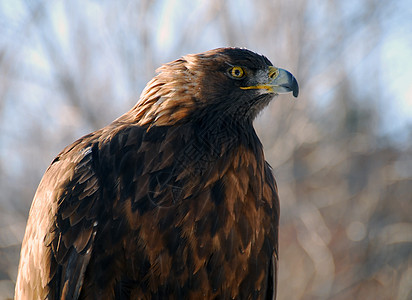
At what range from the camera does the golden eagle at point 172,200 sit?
3.20 m

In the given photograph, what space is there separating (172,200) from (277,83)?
1.07 m

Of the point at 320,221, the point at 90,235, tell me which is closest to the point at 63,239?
the point at 90,235

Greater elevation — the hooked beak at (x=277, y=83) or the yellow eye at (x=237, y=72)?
the yellow eye at (x=237, y=72)

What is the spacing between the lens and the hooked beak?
3.61m

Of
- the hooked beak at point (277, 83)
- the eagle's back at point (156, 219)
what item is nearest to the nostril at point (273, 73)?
the hooked beak at point (277, 83)

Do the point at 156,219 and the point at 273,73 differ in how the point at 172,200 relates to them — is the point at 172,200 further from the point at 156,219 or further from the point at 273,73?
the point at 273,73

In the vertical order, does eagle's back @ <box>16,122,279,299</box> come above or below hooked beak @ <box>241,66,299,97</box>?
below

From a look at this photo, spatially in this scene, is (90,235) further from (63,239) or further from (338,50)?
(338,50)

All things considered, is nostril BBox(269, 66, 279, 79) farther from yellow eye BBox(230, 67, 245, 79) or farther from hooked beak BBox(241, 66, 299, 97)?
yellow eye BBox(230, 67, 245, 79)

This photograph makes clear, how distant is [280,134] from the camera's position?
500 inches

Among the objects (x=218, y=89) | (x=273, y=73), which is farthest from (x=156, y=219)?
(x=273, y=73)

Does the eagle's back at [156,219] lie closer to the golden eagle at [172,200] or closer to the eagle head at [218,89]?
A: the golden eagle at [172,200]

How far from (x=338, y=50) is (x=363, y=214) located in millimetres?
4075

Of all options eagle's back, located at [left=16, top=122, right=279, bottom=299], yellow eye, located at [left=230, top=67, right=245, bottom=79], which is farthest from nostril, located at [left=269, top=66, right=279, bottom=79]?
eagle's back, located at [left=16, top=122, right=279, bottom=299]
